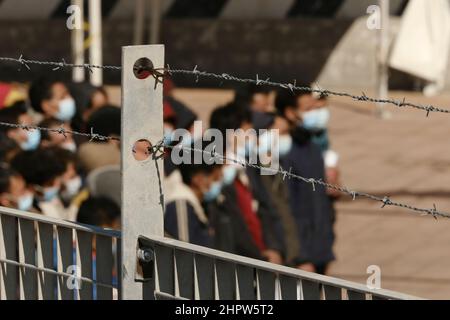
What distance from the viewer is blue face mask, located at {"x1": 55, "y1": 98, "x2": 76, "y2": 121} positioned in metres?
7.90

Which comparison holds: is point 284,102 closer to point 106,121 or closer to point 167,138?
point 106,121

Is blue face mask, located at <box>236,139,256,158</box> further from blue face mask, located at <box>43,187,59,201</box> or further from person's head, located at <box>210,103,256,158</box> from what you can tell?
blue face mask, located at <box>43,187,59,201</box>

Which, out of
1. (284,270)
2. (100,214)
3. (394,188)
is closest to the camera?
(284,270)

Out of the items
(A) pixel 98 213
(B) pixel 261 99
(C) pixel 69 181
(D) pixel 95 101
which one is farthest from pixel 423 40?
(A) pixel 98 213

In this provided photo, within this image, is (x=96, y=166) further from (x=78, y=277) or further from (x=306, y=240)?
(x=78, y=277)

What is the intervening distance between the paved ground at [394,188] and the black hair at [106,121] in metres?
1.84

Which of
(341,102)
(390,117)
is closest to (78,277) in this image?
(390,117)

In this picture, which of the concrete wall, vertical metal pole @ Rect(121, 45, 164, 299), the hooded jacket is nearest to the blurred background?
the concrete wall

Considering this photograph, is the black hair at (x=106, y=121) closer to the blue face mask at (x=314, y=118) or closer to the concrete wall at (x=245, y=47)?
the blue face mask at (x=314, y=118)

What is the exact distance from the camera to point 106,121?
23.4 feet

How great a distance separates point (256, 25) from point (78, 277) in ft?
46.7

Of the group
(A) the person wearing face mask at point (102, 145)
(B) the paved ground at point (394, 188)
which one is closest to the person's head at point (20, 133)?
(A) the person wearing face mask at point (102, 145)

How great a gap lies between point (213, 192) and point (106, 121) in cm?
→ 106

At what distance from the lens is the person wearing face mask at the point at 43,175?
598 cm
